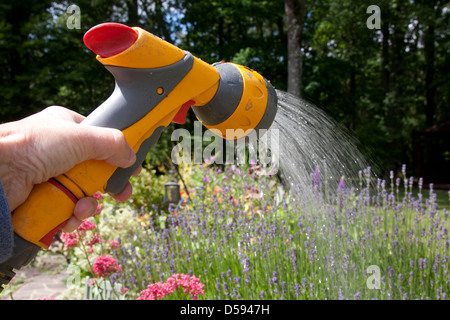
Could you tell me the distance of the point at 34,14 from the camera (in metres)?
13.9

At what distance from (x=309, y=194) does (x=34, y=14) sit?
14.1 m

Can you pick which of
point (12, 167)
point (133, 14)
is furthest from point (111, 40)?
point (133, 14)

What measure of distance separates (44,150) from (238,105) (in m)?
0.59

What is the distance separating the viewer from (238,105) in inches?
49.5

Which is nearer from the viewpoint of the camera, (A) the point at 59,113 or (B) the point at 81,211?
(B) the point at 81,211

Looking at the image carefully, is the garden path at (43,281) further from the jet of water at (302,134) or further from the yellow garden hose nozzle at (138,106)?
→ the yellow garden hose nozzle at (138,106)

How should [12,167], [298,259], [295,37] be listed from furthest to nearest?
1. [295,37]
2. [298,259]
3. [12,167]

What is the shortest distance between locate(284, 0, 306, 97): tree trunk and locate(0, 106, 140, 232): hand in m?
7.63

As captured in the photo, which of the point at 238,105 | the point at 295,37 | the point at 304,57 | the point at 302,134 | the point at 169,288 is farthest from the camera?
the point at 304,57

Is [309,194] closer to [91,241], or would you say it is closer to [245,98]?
[91,241]

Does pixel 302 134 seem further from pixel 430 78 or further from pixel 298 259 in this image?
pixel 430 78

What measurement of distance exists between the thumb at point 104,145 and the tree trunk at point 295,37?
758 cm

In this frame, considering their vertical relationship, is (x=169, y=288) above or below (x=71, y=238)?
below
